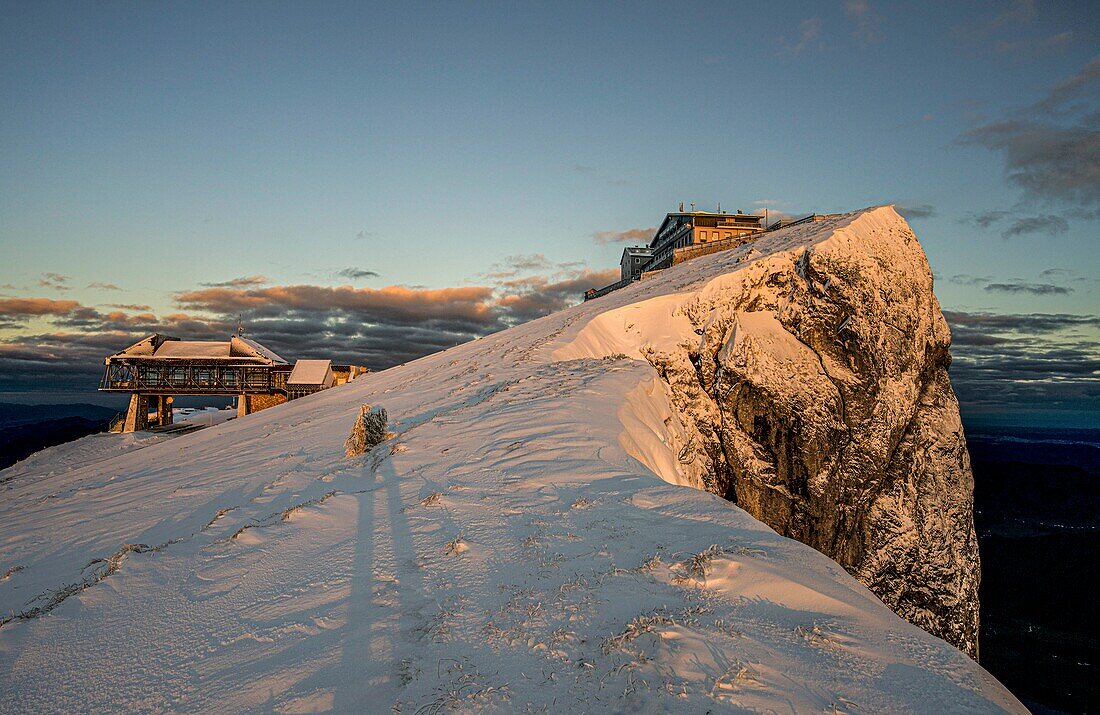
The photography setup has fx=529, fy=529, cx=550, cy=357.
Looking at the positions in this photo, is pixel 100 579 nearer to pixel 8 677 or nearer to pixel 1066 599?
pixel 8 677

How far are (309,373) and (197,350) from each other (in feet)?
28.1

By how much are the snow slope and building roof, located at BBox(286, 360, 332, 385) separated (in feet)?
114

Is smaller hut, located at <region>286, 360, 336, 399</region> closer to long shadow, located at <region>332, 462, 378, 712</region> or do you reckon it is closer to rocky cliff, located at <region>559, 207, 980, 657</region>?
rocky cliff, located at <region>559, 207, 980, 657</region>

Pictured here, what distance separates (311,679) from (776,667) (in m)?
3.40

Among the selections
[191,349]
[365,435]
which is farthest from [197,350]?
[365,435]

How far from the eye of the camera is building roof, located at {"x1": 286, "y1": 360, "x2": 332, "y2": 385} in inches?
1702

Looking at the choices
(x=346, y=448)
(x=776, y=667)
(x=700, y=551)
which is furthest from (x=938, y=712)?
(x=346, y=448)

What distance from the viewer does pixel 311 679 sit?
3.93 metres

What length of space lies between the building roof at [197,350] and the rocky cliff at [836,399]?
113 ft

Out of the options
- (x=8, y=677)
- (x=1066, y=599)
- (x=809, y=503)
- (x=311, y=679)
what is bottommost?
(x=1066, y=599)

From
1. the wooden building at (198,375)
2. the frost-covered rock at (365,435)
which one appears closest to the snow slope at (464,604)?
the frost-covered rock at (365,435)

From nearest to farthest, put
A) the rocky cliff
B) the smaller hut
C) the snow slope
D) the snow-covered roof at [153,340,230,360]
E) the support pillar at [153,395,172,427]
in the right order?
the snow slope
the rocky cliff
the snow-covered roof at [153,340,230,360]
the support pillar at [153,395,172,427]
the smaller hut

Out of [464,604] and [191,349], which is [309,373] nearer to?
[191,349]

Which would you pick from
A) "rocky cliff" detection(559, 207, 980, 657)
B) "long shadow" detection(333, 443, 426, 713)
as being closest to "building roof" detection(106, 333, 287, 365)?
"rocky cliff" detection(559, 207, 980, 657)
